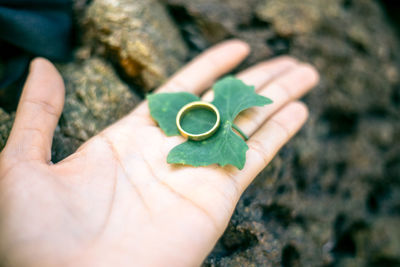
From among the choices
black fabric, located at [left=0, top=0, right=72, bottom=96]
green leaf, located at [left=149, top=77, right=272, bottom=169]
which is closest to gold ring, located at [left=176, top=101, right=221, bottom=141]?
green leaf, located at [left=149, top=77, right=272, bottom=169]

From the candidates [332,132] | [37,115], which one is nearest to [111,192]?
[37,115]

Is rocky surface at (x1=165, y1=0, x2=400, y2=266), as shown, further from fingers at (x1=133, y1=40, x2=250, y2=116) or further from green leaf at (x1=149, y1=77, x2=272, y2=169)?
green leaf at (x1=149, y1=77, x2=272, y2=169)

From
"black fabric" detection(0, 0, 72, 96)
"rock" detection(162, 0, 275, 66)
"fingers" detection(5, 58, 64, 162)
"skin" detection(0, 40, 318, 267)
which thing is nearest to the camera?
"skin" detection(0, 40, 318, 267)

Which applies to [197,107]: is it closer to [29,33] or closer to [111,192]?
[111,192]

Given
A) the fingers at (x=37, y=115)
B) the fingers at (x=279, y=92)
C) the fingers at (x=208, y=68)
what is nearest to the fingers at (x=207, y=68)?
the fingers at (x=208, y=68)

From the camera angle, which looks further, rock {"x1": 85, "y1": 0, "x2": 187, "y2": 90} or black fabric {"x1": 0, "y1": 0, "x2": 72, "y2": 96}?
rock {"x1": 85, "y1": 0, "x2": 187, "y2": 90}

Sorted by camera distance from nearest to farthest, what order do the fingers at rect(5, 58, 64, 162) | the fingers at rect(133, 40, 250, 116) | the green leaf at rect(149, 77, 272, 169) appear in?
the fingers at rect(5, 58, 64, 162), the green leaf at rect(149, 77, 272, 169), the fingers at rect(133, 40, 250, 116)

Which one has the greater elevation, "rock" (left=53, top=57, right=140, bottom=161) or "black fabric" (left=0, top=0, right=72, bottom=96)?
"black fabric" (left=0, top=0, right=72, bottom=96)
